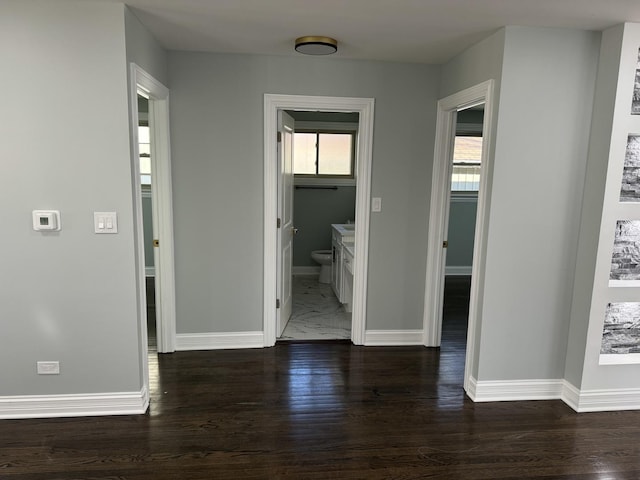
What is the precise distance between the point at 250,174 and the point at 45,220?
61.0 inches

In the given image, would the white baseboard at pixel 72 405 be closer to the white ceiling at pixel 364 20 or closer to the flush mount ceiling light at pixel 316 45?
the white ceiling at pixel 364 20

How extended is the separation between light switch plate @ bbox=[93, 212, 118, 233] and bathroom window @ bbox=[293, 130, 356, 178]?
3972mm

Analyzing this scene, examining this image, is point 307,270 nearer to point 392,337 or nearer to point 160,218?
point 392,337

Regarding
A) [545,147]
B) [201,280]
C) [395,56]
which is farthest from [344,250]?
[545,147]

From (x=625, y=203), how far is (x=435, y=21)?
161cm

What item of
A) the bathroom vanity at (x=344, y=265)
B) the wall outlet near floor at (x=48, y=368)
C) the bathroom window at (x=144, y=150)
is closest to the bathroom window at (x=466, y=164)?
the bathroom vanity at (x=344, y=265)

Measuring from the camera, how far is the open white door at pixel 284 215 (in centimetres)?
376

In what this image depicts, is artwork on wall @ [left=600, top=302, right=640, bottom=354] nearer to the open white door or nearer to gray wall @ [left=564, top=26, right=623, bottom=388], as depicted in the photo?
gray wall @ [left=564, top=26, right=623, bottom=388]

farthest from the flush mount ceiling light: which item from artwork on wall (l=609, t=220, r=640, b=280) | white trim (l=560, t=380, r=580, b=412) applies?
white trim (l=560, t=380, r=580, b=412)

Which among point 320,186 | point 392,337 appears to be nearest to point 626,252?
point 392,337

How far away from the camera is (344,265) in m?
4.84

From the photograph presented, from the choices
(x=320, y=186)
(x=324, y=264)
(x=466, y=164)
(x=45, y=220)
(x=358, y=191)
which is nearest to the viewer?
(x=45, y=220)

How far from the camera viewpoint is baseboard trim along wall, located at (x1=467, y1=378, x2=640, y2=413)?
2918 mm

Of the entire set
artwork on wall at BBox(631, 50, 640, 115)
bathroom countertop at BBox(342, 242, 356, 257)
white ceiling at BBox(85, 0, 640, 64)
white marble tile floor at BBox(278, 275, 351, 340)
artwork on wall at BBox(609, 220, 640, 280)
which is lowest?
white marble tile floor at BBox(278, 275, 351, 340)
